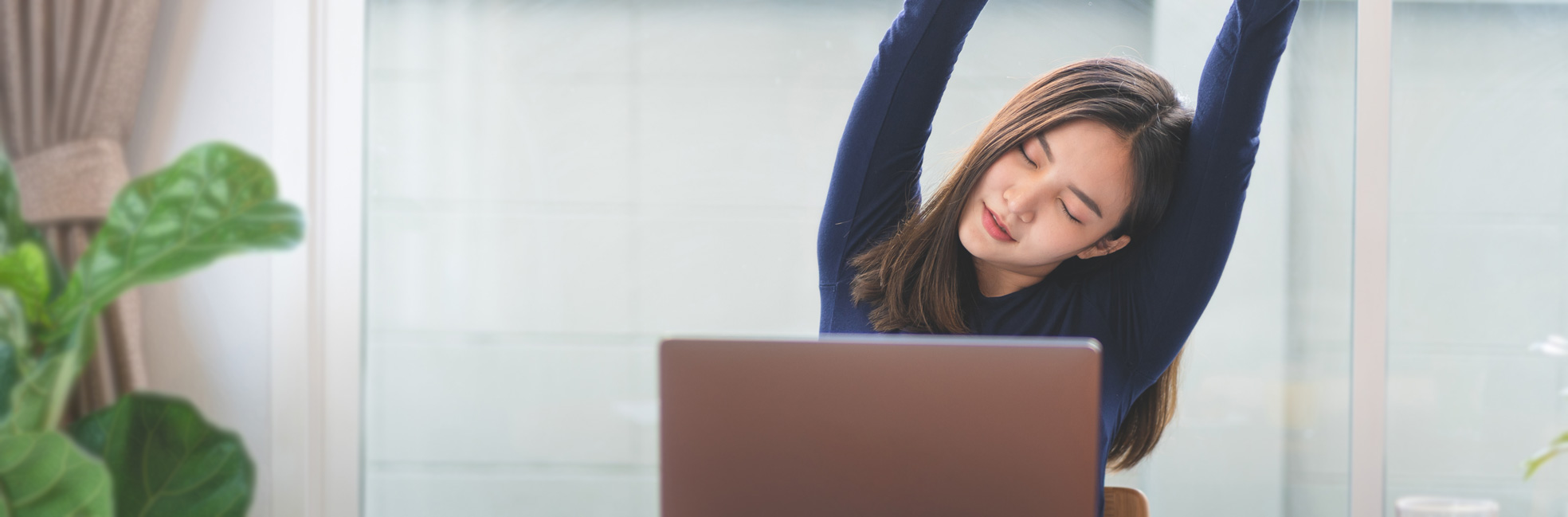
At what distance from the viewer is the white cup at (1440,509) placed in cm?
84

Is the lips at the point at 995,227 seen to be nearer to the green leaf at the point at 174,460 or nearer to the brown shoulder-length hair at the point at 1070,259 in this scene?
the brown shoulder-length hair at the point at 1070,259

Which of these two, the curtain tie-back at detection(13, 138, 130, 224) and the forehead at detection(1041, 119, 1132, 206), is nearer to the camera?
the forehead at detection(1041, 119, 1132, 206)

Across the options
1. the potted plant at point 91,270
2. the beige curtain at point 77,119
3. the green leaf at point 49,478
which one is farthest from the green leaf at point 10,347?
the beige curtain at point 77,119

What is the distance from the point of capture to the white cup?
838 millimetres

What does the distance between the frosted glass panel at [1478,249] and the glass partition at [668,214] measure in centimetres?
15

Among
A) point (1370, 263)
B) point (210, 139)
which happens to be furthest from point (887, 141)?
point (210, 139)

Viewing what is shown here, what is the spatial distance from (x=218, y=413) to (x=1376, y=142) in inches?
96.0

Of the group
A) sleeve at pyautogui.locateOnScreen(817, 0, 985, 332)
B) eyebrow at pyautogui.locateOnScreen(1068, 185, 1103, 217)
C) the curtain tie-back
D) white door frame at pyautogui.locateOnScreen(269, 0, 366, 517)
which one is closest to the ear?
eyebrow at pyautogui.locateOnScreen(1068, 185, 1103, 217)

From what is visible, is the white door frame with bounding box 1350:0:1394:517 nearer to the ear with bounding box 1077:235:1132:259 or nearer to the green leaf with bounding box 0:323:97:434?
→ the ear with bounding box 1077:235:1132:259

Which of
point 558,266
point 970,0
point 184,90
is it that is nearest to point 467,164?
point 558,266

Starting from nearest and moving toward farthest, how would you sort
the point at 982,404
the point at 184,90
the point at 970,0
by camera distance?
the point at 982,404 < the point at 970,0 < the point at 184,90

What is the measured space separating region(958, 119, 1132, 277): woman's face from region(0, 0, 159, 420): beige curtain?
1.67m

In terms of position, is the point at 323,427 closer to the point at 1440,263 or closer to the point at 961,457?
the point at 961,457

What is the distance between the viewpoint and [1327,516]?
2.11 meters
